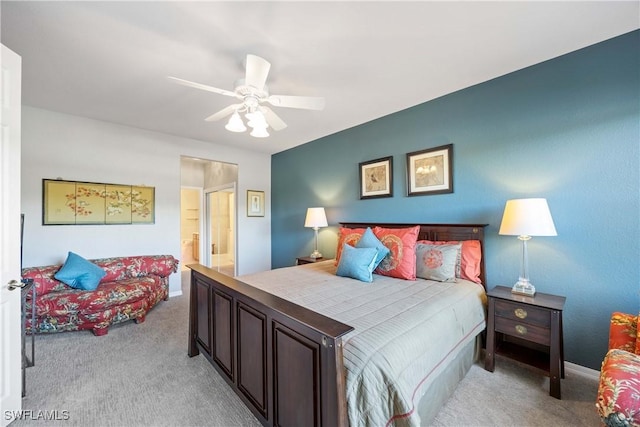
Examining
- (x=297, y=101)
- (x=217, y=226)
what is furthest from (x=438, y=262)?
(x=217, y=226)

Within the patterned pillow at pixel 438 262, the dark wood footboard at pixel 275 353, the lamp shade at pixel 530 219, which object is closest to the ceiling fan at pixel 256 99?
the dark wood footboard at pixel 275 353

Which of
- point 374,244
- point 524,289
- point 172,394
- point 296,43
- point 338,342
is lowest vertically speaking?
point 172,394

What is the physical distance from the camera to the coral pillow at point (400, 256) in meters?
2.41

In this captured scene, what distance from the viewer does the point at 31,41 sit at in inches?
76.3

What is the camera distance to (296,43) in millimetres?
1948

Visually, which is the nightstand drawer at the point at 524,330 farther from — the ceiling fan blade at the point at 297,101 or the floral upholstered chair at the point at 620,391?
the ceiling fan blade at the point at 297,101

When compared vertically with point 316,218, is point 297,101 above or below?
above

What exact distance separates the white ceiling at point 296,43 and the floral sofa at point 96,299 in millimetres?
2028

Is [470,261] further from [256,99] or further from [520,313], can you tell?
[256,99]

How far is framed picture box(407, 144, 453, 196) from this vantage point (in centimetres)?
280

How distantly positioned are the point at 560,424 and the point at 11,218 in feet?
11.8

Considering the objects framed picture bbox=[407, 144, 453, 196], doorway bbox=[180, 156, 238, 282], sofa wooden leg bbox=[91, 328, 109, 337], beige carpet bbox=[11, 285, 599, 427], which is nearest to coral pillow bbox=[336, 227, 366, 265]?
framed picture bbox=[407, 144, 453, 196]

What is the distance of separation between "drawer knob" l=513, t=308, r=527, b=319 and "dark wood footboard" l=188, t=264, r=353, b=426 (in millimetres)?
1670

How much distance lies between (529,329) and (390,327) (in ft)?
4.45
